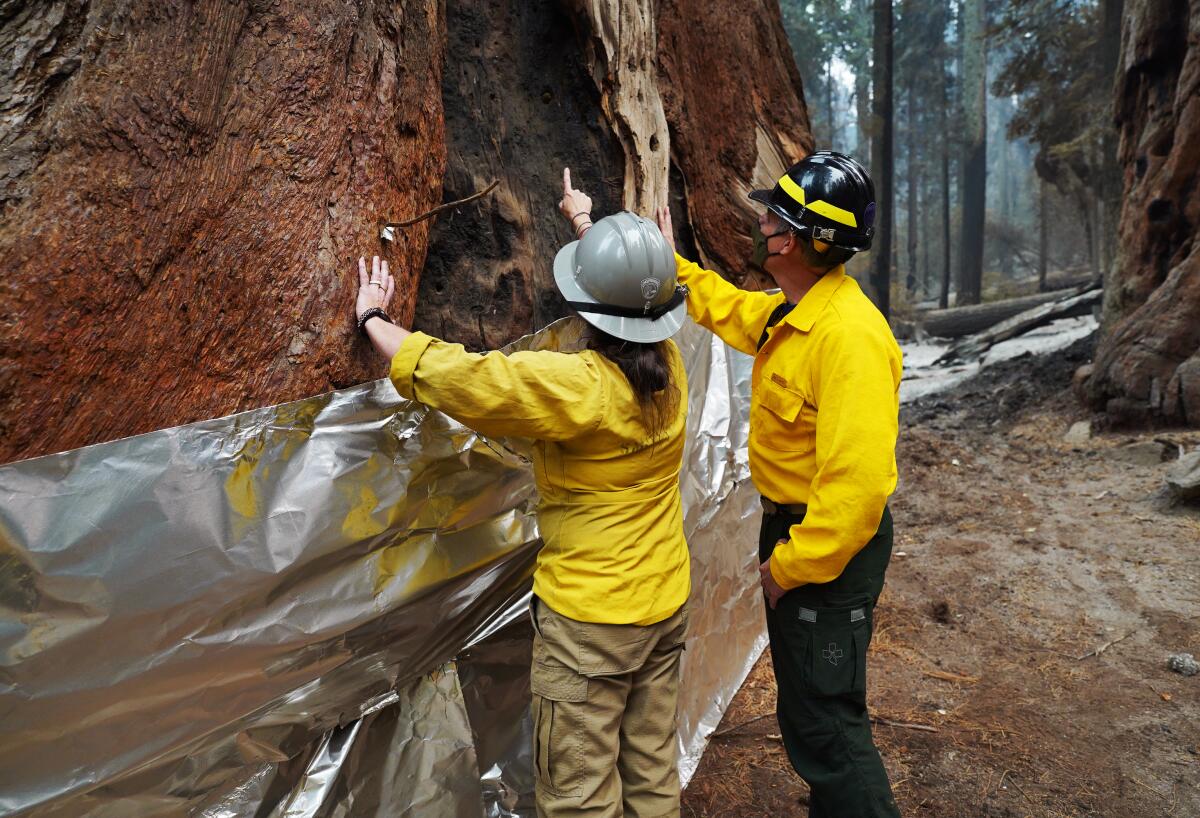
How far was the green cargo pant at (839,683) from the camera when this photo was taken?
85.3 inches

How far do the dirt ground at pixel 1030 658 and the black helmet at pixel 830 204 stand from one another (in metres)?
2.23

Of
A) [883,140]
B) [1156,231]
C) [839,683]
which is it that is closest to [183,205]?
[839,683]

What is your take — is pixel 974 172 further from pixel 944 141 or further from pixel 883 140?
pixel 883 140

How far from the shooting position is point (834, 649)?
2.17 meters

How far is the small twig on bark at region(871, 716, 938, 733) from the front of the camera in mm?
3361

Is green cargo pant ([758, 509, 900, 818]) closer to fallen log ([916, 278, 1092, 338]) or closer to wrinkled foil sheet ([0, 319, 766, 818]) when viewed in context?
wrinkled foil sheet ([0, 319, 766, 818])

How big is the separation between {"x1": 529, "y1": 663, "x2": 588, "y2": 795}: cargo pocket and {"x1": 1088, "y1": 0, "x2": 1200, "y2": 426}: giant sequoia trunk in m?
7.07

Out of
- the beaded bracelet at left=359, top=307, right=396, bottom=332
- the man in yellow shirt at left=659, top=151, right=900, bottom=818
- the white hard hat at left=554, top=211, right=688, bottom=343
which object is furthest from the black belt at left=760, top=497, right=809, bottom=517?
the beaded bracelet at left=359, top=307, right=396, bottom=332

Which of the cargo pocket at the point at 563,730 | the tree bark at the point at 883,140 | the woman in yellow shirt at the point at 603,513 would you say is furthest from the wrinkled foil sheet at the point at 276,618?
the tree bark at the point at 883,140

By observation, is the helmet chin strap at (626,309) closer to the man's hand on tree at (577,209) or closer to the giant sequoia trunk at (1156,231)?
the man's hand on tree at (577,209)

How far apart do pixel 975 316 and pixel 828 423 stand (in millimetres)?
15467

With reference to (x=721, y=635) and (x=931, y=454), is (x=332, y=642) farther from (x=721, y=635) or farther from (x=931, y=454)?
(x=931, y=454)

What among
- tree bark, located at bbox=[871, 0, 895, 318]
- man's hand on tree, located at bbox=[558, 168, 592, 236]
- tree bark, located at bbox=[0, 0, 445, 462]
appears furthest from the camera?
tree bark, located at bbox=[871, 0, 895, 318]

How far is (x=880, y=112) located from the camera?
13445 millimetres
